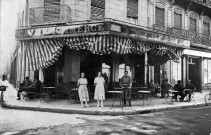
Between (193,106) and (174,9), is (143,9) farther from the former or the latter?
(193,106)

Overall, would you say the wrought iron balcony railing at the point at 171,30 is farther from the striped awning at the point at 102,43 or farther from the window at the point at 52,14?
the window at the point at 52,14

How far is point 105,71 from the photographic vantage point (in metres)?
13.8

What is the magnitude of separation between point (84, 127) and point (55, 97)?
279 inches

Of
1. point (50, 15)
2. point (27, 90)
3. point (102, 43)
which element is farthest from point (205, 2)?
point (27, 90)

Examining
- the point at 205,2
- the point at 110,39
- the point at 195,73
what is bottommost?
the point at 195,73

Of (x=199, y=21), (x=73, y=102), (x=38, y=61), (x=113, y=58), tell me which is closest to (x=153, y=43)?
(x=113, y=58)

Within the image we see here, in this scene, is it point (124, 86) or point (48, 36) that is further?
point (48, 36)

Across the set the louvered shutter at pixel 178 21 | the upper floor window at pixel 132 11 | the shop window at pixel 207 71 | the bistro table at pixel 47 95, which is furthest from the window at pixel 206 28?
the bistro table at pixel 47 95

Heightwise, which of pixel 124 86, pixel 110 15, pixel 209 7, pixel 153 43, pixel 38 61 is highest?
pixel 209 7

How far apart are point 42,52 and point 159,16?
32.1ft

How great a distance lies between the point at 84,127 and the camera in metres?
5.81

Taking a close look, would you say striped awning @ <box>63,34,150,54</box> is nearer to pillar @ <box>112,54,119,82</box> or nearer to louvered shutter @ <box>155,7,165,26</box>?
pillar @ <box>112,54,119,82</box>

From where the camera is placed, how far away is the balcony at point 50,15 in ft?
39.6

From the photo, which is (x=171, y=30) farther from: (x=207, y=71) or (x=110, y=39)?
(x=110, y=39)
